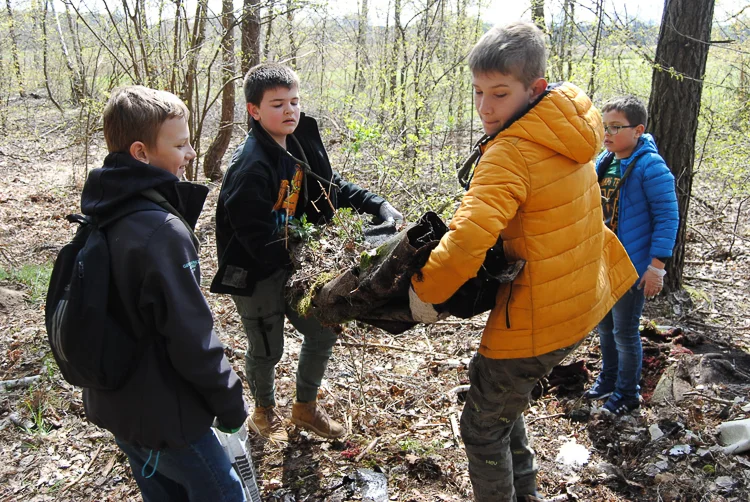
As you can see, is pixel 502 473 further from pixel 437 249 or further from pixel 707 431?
pixel 707 431

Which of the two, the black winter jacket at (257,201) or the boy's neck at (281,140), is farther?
the boy's neck at (281,140)

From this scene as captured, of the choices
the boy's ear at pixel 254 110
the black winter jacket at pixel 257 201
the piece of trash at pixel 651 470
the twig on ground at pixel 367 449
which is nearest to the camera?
the black winter jacket at pixel 257 201

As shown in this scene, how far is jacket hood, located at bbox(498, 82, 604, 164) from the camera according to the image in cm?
209

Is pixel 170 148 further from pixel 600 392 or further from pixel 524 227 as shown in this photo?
pixel 600 392

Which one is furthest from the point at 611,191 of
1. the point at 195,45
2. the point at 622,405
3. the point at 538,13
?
the point at 538,13

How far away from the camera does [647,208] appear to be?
11.8ft

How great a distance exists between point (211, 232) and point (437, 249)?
7025mm

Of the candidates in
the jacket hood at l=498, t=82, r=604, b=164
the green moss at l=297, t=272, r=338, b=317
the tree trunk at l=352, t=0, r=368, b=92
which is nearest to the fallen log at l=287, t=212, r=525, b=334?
the green moss at l=297, t=272, r=338, b=317

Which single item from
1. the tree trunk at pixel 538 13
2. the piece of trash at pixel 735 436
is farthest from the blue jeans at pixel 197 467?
the tree trunk at pixel 538 13

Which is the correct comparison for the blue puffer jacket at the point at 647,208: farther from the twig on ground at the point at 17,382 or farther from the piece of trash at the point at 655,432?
the twig on ground at the point at 17,382

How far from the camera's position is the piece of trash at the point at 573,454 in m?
3.45

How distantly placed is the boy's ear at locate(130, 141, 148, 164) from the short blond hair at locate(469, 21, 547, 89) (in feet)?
4.29

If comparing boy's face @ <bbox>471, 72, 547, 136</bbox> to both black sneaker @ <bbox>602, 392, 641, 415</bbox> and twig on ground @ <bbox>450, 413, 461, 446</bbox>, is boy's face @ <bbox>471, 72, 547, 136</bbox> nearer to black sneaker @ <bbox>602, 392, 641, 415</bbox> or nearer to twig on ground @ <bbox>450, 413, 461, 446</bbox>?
twig on ground @ <bbox>450, 413, 461, 446</bbox>

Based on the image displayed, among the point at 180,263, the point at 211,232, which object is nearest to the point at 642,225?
the point at 180,263
